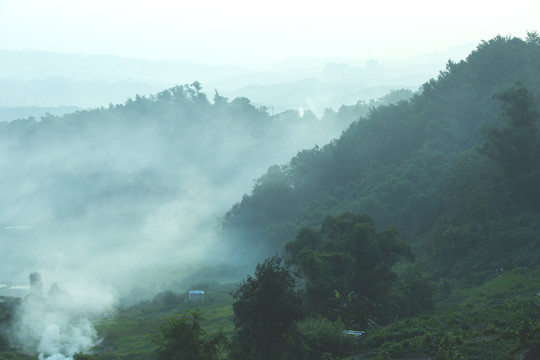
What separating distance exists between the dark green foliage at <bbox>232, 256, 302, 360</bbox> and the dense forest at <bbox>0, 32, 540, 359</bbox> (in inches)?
1.8

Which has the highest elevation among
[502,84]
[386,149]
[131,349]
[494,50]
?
[494,50]

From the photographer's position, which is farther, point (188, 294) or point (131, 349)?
point (188, 294)

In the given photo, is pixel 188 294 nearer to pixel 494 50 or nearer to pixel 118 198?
pixel 494 50

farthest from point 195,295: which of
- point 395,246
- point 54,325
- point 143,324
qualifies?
point 395,246

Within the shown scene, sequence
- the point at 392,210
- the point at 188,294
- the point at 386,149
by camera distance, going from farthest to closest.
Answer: the point at 386,149 < the point at 392,210 < the point at 188,294

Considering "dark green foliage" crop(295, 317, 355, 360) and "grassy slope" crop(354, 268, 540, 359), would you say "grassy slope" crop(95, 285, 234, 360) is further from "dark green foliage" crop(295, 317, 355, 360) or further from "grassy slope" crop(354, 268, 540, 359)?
"grassy slope" crop(354, 268, 540, 359)

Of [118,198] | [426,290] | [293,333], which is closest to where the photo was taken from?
[293,333]

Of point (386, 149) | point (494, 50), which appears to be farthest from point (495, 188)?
point (494, 50)

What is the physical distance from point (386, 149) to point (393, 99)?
51383 millimetres

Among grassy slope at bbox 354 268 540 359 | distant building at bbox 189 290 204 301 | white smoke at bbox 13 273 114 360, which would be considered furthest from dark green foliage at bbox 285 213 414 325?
distant building at bbox 189 290 204 301

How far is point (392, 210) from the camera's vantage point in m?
51.4

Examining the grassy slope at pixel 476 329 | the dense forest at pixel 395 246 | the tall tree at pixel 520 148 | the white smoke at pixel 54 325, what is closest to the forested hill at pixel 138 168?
the dense forest at pixel 395 246

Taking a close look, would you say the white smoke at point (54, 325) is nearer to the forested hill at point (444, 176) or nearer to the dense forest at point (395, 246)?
the dense forest at point (395, 246)

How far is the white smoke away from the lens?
31.4m
